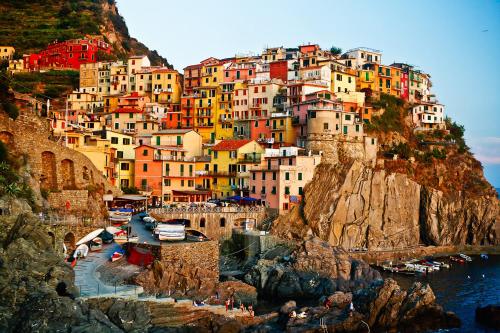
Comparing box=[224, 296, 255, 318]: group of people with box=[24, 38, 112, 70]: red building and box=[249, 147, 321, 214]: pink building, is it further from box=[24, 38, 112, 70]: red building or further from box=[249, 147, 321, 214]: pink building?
box=[24, 38, 112, 70]: red building

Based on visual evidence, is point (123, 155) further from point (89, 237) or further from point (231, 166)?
point (89, 237)

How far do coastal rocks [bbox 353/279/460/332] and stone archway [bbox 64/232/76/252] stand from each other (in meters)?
19.9

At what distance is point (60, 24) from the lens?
425ft

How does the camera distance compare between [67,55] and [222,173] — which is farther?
[67,55]

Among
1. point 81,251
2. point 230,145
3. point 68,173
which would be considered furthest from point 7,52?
point 81,251

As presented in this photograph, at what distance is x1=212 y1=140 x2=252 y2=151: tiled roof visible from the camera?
75.3m

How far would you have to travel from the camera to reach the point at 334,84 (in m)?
84.8

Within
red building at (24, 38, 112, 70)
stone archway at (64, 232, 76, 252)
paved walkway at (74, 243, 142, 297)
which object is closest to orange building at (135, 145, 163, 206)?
stone archway at (64, 232, 76, 252)

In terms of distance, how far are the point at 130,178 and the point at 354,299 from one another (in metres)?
34.3

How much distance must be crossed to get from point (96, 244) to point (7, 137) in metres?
11.1

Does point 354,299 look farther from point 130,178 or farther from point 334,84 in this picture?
point 334,84

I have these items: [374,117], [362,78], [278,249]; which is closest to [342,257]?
[278,249]

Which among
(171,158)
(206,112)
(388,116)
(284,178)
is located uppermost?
(206,112)

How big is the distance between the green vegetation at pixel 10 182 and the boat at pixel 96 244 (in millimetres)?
4927
